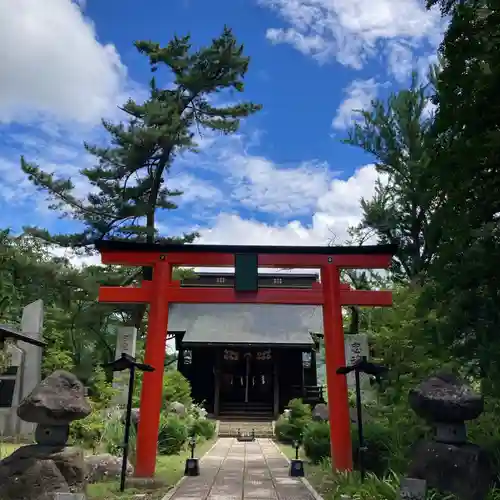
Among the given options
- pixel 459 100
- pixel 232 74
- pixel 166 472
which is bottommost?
pixel 166 472

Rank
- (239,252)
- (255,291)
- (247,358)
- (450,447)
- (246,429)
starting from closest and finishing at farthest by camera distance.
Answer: (450,447), (255,291), (239,252), (246,429), (247,358)

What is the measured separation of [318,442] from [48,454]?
22.1ft

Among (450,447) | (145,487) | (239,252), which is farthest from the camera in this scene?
(239,252)

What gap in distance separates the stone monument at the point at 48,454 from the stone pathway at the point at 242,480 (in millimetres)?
1946

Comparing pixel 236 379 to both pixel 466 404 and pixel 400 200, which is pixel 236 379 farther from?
pixel 466 404

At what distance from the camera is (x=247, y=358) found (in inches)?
924

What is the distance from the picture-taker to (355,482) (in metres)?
7.28

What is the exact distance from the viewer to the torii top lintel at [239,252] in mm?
9789

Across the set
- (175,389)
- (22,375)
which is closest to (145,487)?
(22,375)

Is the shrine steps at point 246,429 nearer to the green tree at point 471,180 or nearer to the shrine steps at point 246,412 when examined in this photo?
the shrine steps at point 246,412

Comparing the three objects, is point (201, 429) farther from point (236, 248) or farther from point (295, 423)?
point (236, 248)

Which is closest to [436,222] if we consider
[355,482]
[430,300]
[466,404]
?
[430,300]

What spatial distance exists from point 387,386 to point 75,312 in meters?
11.9

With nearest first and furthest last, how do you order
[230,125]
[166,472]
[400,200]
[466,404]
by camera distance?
[466,404]
[166,472]
[400,200]
[230,125]
